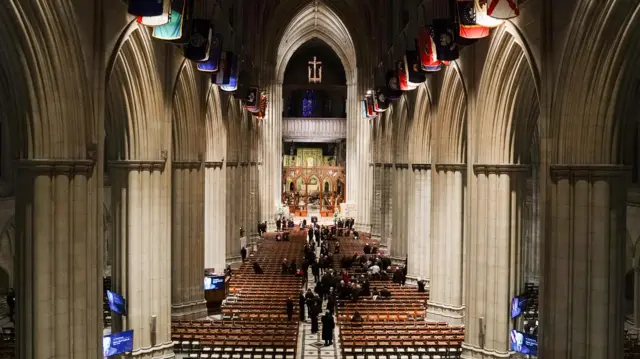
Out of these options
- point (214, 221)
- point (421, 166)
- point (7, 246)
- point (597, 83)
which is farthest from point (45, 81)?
point (421, 166)

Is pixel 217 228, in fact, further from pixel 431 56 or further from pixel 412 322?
pixel 431 56

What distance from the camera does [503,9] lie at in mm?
12344

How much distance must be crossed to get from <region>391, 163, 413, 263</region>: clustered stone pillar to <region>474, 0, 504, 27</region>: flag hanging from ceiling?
19232 millimetres

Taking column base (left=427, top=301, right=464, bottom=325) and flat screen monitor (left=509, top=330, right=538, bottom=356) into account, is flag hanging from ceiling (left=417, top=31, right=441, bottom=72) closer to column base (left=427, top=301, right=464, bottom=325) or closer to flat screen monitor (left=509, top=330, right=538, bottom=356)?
flat screen monitor (left=509, top=330, right=538, bottom=356)

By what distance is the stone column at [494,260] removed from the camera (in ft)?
57.3

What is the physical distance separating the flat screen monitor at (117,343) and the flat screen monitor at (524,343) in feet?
31.7

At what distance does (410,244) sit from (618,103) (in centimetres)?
1790

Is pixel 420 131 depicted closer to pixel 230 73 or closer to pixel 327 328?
pixel 230 73

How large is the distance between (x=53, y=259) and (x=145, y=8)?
512 centimetres

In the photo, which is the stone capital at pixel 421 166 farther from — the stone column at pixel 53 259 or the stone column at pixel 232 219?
the stone column at pixel 53 259

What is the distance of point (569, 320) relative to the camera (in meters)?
12.4

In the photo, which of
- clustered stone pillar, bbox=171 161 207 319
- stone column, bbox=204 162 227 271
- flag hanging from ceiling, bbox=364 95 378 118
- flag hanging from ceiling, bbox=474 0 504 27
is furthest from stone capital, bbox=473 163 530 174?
flag hanging from ceiling, bbox=364 95 378 118

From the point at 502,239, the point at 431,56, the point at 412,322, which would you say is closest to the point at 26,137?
the point at 431,56

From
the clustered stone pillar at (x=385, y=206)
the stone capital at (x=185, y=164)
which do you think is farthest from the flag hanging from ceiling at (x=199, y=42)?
the clustered stone pillar at (x=385, y=206)
